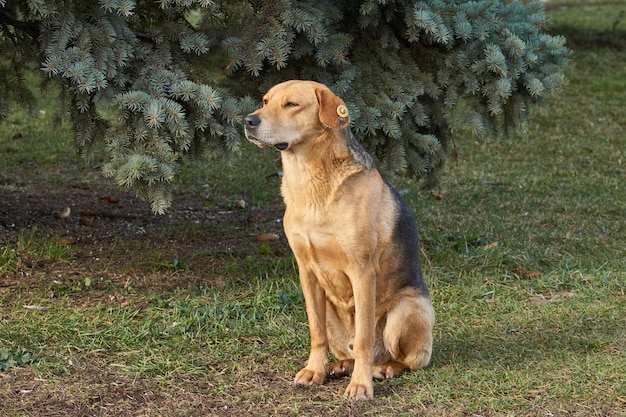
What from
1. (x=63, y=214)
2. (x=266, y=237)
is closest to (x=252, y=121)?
(x=266, y=237)

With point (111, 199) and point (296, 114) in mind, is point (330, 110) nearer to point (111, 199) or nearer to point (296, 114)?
point (296, 114)

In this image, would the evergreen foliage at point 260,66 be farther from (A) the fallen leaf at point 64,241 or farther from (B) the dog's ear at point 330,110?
(B) the dog's ear at point 330,110

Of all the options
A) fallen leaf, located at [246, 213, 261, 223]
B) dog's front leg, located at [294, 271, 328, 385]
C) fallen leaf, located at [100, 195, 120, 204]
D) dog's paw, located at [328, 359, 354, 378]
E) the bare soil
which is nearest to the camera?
the bare soil

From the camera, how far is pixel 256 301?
598 centimetres

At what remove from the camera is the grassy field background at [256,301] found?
4.62 m

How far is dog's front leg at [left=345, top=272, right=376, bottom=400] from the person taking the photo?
4547mm

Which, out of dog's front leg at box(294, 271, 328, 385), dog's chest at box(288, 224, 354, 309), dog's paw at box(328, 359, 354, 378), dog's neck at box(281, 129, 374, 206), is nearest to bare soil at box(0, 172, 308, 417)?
dog's front leg at box(294, 271, 328, 385)

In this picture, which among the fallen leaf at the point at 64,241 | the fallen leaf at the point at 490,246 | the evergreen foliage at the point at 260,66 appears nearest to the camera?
the evergreen foliage at the point at 260,66

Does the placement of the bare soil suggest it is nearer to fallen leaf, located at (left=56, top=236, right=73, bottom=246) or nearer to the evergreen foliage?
fallen leaf, located at (left=56, top=236, right=73, bottom=246)

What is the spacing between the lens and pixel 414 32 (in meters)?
6.30

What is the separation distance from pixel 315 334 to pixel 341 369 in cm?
29

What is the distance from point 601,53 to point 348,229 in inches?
487

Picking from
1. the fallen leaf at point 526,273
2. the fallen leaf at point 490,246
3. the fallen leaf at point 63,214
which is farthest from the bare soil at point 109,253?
the fallen leaf at point 526,273

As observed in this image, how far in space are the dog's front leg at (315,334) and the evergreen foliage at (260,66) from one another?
117 centimetres
